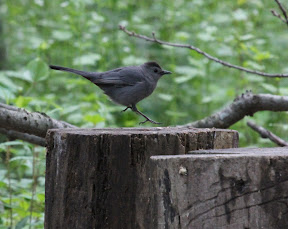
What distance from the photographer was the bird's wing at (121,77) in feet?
14.9

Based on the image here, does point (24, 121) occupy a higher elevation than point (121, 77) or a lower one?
lower

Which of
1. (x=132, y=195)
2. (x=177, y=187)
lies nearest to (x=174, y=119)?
(x=132, y=195)

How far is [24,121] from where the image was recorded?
3766mm

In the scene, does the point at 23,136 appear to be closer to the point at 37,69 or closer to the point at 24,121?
the point at 37,69

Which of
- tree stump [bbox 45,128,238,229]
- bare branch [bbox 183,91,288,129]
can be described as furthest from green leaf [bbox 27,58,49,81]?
tree stump [bbox 45,128,238,229]

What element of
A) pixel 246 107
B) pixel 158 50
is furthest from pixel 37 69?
pixel 158 50

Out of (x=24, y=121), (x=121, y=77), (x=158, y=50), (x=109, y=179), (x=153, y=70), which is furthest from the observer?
(x=158, y=50)

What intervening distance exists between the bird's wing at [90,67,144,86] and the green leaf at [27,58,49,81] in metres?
0.49

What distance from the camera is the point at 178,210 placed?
2.05 m

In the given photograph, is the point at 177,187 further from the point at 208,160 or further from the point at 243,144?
the point at 243,144

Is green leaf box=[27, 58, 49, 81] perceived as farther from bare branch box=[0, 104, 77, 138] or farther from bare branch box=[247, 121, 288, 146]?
bare branch box=[247, 121, 288, 146]

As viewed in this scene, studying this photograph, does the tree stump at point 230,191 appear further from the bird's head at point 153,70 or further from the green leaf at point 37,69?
the bird's head at point 153,70

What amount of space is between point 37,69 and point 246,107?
175 cm

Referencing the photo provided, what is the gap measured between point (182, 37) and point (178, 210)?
4514 mm
